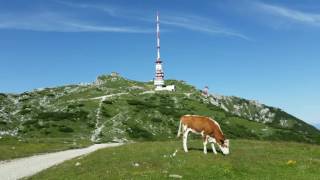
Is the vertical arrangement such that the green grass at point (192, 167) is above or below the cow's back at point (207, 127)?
below

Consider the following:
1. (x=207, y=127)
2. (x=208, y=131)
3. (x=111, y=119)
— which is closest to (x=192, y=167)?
(x=208, y=131)

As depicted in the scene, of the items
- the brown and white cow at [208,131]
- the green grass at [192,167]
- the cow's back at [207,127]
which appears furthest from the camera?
the cow's back at [207,127]

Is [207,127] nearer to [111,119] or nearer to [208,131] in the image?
[208,131]

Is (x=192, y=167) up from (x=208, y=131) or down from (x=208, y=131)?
down

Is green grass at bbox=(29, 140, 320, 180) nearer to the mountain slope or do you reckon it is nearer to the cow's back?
the cow's back

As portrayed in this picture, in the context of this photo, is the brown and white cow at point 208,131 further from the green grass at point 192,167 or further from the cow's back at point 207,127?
the green grass at point 192,167

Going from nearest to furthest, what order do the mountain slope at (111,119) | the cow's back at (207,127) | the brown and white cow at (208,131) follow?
the brown and white cow at (208,131)
the cow's back at (207,127)
the mountain slope at (111,119)

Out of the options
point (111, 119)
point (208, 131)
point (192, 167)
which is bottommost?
point (192, 167)

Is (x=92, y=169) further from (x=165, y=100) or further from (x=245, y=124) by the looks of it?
(x=165, y=100)

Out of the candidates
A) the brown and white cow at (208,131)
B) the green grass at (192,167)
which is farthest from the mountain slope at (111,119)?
the green grass at (192,167)

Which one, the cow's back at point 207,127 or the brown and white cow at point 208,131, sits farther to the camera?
the cow's back at point 207,127

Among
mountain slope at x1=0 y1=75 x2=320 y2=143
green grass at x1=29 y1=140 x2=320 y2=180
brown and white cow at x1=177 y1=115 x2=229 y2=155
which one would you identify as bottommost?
green grass at x1=29 y1=140 x2=320 y2=180

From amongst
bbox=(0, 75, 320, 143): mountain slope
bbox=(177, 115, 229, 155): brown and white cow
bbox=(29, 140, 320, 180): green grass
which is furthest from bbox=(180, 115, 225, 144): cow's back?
bbox=(0, 75, 320, 143): mountain slope

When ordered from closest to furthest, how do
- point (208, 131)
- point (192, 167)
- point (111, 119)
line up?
point (192, 167)
point (208, 131)
point (111, 119)
